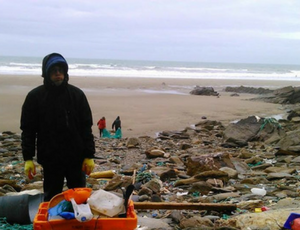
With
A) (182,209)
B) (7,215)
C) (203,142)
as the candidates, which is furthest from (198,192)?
(203,142)

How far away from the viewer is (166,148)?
1015cm

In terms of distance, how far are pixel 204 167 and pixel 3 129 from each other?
8641 millimetres

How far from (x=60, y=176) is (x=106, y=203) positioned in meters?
0.82

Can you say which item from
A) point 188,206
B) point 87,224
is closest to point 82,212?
point 87,224

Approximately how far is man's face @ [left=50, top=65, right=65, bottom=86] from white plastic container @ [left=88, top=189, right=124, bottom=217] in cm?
114

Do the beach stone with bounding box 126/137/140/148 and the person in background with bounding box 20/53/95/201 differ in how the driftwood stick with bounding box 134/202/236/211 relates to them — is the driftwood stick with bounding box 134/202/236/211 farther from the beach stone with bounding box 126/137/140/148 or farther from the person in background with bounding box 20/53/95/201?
the beach stone with bounding box 126/137/140/148

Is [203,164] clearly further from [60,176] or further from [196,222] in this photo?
[60,176]

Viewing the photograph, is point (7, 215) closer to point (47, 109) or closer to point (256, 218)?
point (47, 109)

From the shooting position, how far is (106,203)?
3.21 meters

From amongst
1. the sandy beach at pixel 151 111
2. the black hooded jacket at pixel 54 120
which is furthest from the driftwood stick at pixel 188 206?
the sandy beach at pixel 151 111

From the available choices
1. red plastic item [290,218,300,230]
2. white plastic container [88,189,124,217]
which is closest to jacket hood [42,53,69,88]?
white plastic container [88,189,124,217]

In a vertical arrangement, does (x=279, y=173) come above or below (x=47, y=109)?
below

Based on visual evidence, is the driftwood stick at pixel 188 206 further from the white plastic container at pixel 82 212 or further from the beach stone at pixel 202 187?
the white plastic container at pixel 82 212

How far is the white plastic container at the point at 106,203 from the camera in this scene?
3.17 m
